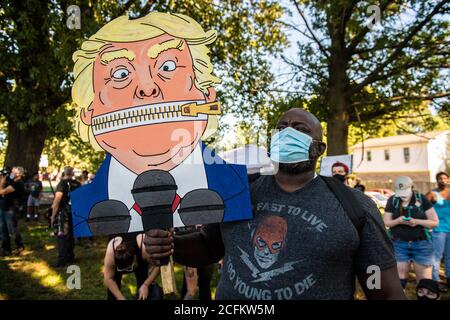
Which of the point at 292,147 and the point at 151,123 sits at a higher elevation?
the point at 151,123

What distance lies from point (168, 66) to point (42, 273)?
5.88m

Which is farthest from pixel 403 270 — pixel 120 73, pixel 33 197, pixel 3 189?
pixel 33 197

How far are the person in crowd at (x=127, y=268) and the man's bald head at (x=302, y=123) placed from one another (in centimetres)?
191

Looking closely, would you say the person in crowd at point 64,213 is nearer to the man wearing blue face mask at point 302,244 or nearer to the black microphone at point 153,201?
the black microphone at point 153,201

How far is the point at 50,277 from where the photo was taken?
5766mm

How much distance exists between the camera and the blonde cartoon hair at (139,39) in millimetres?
1718

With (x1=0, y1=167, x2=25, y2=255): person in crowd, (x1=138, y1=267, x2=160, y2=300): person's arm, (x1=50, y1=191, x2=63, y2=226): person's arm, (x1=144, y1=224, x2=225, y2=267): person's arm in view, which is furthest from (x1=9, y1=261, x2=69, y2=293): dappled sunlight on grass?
(x1=144, y1=224, x2=225, y2=267): person's arm

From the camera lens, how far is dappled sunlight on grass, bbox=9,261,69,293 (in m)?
5.40

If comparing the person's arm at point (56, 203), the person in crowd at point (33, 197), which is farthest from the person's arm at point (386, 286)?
the person in crowd at point (33, 197)

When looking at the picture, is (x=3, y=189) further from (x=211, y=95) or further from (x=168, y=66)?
(x=211, y=95)

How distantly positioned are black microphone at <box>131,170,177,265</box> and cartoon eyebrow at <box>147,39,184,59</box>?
2.18 feet

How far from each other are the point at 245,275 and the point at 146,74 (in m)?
1.15

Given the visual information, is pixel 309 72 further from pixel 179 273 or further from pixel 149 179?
pixel 149 179

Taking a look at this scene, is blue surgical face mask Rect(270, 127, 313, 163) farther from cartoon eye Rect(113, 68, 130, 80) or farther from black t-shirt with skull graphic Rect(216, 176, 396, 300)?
cartoon eye Rect(113, 68, 130, 80)
